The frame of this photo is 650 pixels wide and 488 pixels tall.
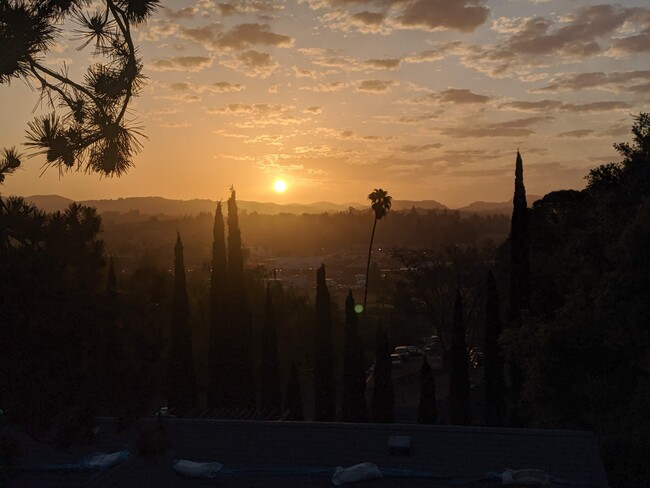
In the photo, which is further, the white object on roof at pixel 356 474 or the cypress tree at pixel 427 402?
the cypress tree at pixel 427 402

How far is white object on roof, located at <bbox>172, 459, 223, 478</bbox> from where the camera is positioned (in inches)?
509

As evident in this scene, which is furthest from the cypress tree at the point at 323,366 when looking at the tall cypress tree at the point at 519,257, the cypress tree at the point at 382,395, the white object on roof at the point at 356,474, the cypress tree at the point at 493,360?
the white object on roof at the point at 356,474

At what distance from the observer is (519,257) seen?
31844 mm

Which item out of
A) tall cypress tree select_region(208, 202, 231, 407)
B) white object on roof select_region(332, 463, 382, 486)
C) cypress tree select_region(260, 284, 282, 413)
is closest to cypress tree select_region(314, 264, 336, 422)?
cypress tree select_region(260, 284, 282, 413)

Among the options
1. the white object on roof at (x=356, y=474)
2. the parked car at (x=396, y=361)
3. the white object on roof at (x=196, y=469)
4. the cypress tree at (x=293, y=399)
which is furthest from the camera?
the parked car at (x=396, y=361)

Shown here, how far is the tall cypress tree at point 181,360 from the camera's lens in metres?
31.8

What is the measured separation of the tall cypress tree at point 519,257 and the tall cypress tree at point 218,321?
50.0ft

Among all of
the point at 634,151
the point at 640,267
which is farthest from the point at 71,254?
the point at 634,151

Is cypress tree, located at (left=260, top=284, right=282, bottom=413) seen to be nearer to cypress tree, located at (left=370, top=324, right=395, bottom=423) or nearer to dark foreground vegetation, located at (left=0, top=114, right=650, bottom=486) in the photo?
dark foreground vegetation, located at (left=0, top=114, right=650, bottom=486)

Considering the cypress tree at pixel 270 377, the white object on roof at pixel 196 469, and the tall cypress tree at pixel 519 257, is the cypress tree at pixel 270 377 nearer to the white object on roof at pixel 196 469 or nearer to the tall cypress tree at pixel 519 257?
the tall cypress tree at pixel 519 257

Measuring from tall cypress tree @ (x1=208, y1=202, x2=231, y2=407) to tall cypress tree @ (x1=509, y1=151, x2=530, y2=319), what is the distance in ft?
50.0

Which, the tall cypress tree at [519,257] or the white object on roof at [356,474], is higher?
the tall cypress tree at [519,257]

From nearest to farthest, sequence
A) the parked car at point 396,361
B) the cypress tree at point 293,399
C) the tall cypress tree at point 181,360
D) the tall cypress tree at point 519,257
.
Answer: the tall cypress tree at point 181,360, the tall cypress tree at point 519,257, the cypress tree at point 293,399, the parked car at point 396,361

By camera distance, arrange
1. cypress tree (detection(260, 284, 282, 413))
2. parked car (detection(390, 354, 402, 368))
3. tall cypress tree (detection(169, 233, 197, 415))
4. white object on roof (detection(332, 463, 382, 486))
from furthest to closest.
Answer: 1. parked car (detection(390, 354, 402, 368))
2. cypress tree (detection(260, 284, 282, 413))
3. tall cypress tree (detection(169, 233, 197, 415))
4. white object on roof (detection(332, 463, 382, 486))
